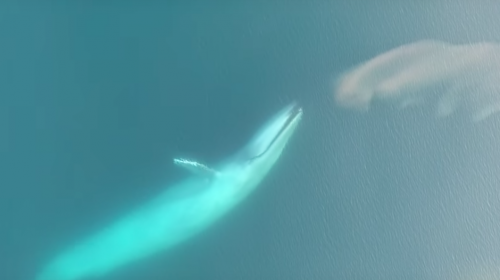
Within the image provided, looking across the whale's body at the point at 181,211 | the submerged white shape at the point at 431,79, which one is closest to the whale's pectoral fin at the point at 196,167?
the whale's body at the point at 181,211

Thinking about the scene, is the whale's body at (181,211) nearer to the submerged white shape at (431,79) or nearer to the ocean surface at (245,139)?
the ocean surface at (245,139)

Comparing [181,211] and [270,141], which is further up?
[270,141]

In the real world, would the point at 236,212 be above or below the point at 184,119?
below

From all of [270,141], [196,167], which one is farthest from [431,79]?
[196,167]

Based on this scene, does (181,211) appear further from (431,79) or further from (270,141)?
(431,79)

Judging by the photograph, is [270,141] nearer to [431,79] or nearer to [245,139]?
[245,139]

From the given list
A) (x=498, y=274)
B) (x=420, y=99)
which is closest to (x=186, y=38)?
(x=420, y=99)

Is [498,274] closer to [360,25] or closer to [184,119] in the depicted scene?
[360,25]
